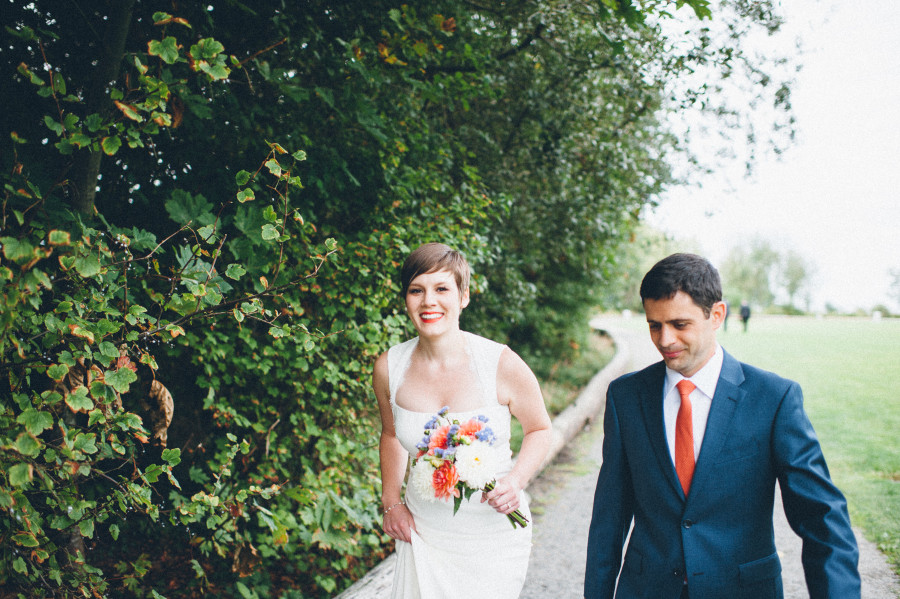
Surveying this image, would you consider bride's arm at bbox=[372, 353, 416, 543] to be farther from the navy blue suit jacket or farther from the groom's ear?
the groom's ear

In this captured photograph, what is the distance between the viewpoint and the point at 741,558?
1938 mm

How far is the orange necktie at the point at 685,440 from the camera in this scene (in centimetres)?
200

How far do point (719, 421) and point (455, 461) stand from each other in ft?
3.23

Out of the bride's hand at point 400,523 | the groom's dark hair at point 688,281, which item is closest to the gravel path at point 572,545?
the bride's hand at point 400,523

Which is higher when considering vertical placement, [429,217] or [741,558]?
[429,217]

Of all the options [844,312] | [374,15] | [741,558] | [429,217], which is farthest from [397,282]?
[844,312]

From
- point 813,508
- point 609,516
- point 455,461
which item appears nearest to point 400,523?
point 455,461

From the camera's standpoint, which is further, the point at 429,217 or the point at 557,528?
the point at 557,528

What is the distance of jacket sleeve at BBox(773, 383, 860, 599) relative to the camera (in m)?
1.66

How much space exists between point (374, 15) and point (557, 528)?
4743mm

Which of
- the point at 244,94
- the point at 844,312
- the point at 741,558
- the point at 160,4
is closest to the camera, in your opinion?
the point at 741,558

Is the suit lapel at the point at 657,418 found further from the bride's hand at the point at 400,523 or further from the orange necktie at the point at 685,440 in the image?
the bride's hand at the point at 400,523

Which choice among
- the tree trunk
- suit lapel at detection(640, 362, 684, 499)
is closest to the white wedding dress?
suit lapel at detection(640, 362, 684, 499)

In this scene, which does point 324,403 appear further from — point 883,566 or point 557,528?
point 883,566
